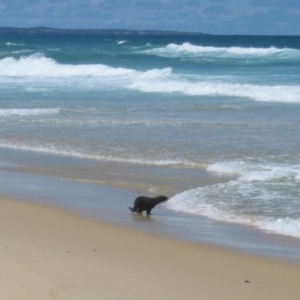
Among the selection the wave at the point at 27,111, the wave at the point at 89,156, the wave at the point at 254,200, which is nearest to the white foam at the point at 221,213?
the wave at the point at 254,200

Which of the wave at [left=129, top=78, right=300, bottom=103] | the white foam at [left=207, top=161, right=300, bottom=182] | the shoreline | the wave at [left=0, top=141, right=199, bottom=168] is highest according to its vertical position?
the wave at [left=129, top=78, right=300, bottom=103]

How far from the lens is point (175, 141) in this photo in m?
12.8

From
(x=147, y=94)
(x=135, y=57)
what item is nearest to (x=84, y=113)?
(x=147, y=94)

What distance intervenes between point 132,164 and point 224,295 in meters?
5.76

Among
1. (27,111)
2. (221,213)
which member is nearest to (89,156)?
(221,213)

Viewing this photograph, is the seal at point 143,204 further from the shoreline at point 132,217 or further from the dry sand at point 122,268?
the dry sand at point 122,268

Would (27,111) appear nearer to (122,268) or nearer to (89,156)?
→ (89,156)

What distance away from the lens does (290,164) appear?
10367mm

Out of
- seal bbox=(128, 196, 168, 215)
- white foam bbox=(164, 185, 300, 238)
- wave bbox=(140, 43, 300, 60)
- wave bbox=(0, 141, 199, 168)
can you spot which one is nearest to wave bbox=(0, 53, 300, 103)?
wave bbox=(0, 141, 199, 168)

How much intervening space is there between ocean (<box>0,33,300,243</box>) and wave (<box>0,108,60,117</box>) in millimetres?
23

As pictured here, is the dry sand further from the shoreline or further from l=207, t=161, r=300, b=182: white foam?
l=207, t=161, r=300, b=182: white foam

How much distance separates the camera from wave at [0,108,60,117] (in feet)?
55.9

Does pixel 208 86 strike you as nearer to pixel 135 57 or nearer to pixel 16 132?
pixel 16 132

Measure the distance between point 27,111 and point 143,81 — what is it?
10011 mm
